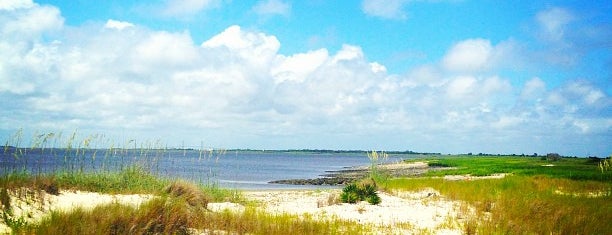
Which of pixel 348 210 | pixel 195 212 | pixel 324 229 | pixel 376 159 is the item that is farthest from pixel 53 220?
pixel 376 159

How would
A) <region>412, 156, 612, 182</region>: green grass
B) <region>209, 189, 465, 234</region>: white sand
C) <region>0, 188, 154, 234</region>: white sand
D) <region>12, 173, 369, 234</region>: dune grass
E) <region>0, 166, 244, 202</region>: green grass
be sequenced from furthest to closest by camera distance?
<region>412, 156, 612, 182</region>: green grass
<region>0, 166, 244, 202</region>: green grass
<region>209, 189, 465, 234</region>: white sand
<region>0, 188, 154, 234</region>: white sand
<region>12, 173, 369, 234</region>: dune grass

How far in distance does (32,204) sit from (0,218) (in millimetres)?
1833

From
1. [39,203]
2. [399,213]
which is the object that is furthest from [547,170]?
[39,203]

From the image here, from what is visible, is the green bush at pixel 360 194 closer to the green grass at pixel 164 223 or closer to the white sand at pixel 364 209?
the white sand at pixel 364 209

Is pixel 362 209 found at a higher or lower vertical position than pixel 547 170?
lower

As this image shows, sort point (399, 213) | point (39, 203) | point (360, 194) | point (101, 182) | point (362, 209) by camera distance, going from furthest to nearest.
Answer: point (360, 194)
point (101, 182)
point (362, 209)
point (399, 213)
point (39, 203)

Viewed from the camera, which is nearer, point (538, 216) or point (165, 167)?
point (538, 216)

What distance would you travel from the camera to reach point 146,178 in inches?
694

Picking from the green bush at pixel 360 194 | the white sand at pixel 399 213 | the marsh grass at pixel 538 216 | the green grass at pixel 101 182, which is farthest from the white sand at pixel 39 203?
the marsh grass at pixel 538 216

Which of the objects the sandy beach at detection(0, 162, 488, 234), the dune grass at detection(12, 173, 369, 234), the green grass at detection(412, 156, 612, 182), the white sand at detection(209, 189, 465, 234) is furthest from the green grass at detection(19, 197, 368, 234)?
the green grass at detection(412, 156, 612, 182)

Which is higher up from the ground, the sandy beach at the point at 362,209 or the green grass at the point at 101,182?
the green grass at the point at 101,182

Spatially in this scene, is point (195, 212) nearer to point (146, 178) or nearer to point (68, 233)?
point (68, 233)

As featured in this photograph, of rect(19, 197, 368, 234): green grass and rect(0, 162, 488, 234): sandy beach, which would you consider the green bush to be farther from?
rect(19, 197, 368, 234): green grass

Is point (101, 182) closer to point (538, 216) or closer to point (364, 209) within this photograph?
point (364, 209)
